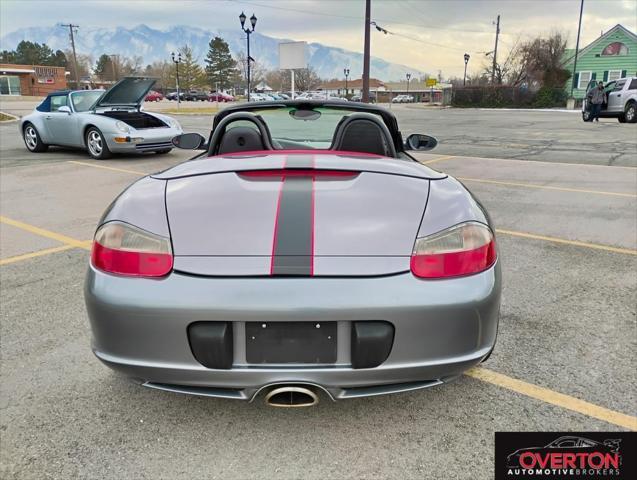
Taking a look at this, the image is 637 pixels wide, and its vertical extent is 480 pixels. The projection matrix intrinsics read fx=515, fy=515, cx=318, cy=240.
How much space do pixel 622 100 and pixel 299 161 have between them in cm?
2292

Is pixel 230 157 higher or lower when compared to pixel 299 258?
higher

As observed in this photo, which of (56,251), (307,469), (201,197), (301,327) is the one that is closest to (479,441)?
(307,469)

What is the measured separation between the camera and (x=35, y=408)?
232cm

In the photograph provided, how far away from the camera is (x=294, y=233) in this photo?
1859 mm

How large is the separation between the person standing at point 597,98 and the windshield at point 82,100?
19374 millimetres

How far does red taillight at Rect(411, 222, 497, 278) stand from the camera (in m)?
1.84

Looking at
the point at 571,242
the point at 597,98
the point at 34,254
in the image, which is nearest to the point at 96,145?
the point at 34,254

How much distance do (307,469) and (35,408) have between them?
1.29m

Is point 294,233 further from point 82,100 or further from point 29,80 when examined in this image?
point 29,80

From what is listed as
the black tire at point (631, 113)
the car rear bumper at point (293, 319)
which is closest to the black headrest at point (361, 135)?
the car rear bumper at point (293, 319)

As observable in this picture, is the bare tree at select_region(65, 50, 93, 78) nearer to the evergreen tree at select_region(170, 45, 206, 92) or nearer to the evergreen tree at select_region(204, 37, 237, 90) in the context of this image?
the evergreen tree at select_region(170, 45, 206, 92)

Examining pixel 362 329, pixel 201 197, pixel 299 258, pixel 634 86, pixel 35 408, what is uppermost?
pixel 634 86

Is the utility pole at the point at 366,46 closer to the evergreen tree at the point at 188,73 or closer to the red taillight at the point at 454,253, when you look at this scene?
the red taillight at the point at 454,253

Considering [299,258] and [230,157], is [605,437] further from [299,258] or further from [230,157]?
[230,157]
